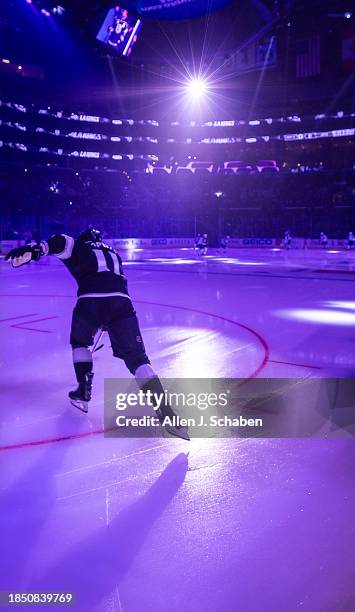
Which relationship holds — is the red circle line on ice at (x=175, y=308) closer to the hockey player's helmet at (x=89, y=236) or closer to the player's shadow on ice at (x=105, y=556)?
the player's shadow on ice at (x=105, y=556)

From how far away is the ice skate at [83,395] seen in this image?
449 centimetres

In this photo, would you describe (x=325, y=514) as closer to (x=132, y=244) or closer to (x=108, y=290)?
(x=108, y=290)

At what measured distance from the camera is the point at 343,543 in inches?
102

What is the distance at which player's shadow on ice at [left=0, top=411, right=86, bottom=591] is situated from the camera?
2.37 m

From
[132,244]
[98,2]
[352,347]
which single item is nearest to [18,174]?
[132,244]

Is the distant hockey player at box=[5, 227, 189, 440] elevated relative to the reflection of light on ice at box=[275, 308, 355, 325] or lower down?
elevated

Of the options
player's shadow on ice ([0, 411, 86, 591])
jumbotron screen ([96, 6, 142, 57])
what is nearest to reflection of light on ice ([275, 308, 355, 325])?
player's shadow on ice ([0, 411, 86, 591])

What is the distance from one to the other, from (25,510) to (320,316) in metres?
7.35

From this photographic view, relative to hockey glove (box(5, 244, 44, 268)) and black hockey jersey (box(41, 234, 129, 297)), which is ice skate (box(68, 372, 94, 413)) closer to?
black hockey jersey (box(41, 234, 129, 297))

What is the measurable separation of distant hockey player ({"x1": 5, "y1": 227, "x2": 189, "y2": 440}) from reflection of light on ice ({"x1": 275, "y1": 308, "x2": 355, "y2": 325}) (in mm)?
5174

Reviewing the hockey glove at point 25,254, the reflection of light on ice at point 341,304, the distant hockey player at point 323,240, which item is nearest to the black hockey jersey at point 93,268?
the hockey glove at point 25,254

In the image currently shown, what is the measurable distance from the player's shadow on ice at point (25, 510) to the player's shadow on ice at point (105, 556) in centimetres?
14

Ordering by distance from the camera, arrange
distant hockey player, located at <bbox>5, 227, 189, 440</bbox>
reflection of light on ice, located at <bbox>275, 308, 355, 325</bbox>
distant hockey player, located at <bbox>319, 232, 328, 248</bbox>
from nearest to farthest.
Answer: distant hockey player, located at <bbox>5, 227, 189, 440</bbox>
reflection of light on ice, located at <bbox>275, 308, 355, 325</bbox>
distant hockey player, located at <bbox>319, 232, 328, 248</bbox>

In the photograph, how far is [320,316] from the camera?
9391 millimetres
